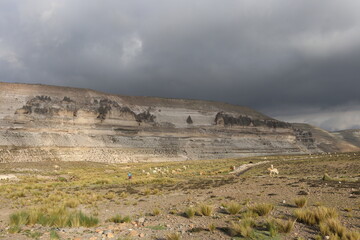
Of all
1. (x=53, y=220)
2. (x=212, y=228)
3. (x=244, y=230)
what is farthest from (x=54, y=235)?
(x=244, y=230)

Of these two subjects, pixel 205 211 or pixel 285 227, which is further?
pixel 205 211

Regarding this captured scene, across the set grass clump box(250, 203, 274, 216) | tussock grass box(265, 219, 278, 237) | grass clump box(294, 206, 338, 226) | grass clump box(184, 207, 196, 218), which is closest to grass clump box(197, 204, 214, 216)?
grass clump box(184, 207, 196, 218)

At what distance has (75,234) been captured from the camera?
306 inches

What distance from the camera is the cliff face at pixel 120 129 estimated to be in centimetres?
5869

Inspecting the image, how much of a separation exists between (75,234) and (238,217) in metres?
5.11

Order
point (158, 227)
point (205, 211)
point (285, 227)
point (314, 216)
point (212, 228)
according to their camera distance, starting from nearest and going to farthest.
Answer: point (285, 227) → point (212, 228) → point (314, 216) → point (158, 227) → point (205, 211)

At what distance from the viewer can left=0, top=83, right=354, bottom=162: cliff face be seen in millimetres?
58688

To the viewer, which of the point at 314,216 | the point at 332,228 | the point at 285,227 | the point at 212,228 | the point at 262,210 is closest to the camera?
the point at 332,228

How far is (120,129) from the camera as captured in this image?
2837 inches

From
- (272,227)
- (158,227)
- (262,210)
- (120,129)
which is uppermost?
(272,227)

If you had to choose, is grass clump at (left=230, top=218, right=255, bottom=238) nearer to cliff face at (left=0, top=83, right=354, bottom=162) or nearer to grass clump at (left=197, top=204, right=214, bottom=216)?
grass clump at (left=197, top=204, right=214, bottom=216)

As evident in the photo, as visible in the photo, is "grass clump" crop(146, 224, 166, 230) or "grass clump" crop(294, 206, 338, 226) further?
"grass clump" crop(146, 224, 166, 230)

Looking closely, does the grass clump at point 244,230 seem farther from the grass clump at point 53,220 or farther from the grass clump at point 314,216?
the grass clump at point 53,220

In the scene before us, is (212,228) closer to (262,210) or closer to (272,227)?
(272,227)
